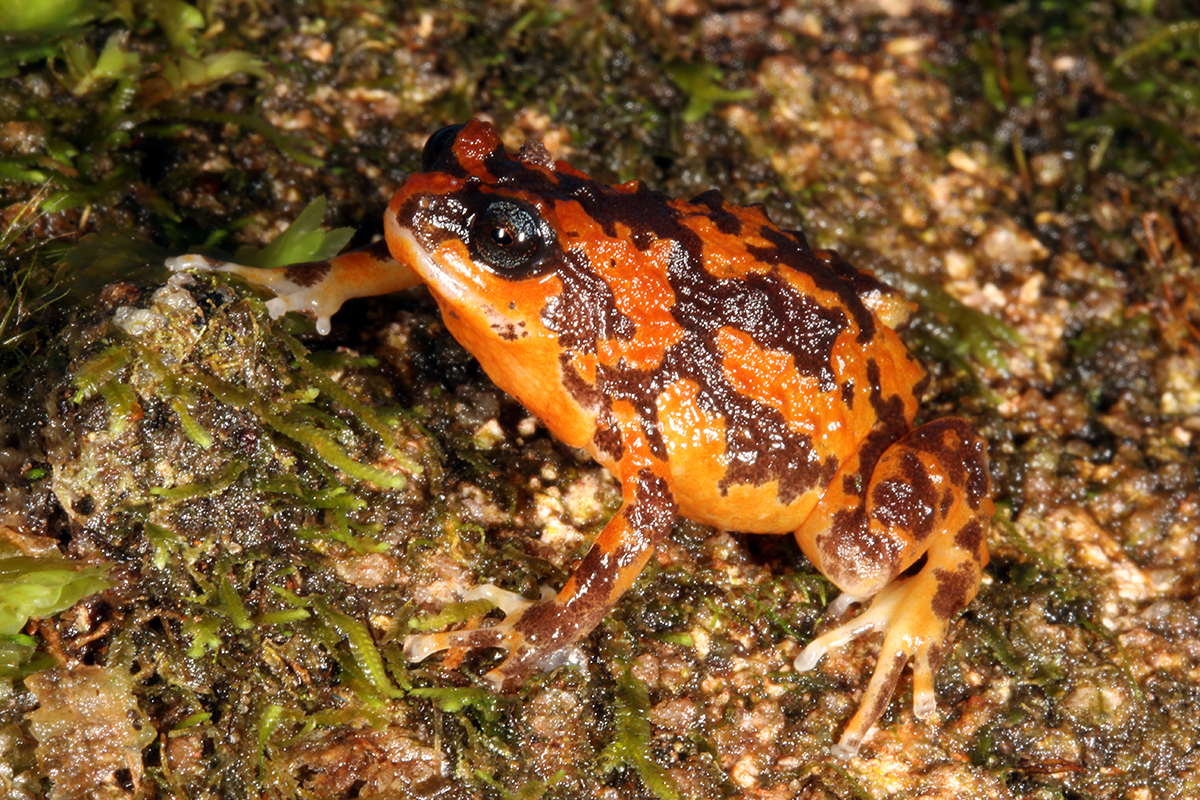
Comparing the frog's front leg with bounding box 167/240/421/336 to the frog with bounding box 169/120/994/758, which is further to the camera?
the frog's front leg with bounding box 167/240/421/336

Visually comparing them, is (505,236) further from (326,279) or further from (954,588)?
(954,588)

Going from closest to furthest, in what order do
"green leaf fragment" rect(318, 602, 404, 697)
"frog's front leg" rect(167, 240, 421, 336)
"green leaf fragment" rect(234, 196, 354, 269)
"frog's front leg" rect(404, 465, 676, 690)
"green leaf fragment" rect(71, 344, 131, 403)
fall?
"green leaf fragment" rect(71, 344, 131, 403)
"green leaf fragment" rect(318, 602, 404, 697)
"frog's front leg" rect(404, 465, 676, 690)
"frog's front leg" rect(167, 240, 421, 336)
"green leaf fragment" rect(234, 196, 354, 269)

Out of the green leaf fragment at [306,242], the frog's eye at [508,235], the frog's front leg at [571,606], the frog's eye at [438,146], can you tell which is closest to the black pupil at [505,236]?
the frog's eye at [508,235]

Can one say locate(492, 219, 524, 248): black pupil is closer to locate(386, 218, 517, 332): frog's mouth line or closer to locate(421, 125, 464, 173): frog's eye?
locate(386, 218, 517, 332): frog's mouth line

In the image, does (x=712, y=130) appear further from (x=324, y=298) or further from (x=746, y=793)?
(x=746, y=793)

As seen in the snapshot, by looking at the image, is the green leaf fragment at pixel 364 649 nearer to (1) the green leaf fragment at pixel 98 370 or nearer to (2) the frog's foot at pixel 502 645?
(2) the frog's foot at pixel 502 645

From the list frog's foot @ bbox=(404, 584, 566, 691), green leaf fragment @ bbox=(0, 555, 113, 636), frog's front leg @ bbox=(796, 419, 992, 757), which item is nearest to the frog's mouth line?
frog's foot @ bbox=(404, 584, 566, 691)
